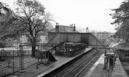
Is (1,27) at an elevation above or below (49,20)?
below

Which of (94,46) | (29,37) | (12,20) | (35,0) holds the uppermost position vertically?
(35,0)

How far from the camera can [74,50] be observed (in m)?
36.3

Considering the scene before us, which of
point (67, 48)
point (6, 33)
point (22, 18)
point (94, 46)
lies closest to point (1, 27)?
point (6, 33)

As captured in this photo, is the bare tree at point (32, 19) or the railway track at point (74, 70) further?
the bare tree at point (32, 19)

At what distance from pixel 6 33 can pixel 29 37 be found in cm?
556

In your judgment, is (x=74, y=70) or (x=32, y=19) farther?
(x=32, y=19)

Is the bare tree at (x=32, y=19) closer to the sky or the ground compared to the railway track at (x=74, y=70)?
closer to the sky

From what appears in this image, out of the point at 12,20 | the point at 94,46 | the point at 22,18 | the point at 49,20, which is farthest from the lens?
the point at 94,46

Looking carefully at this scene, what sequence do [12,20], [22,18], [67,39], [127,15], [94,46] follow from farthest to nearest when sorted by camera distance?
[94,46] < [67,39] < [22,18] < [12,20] < [127,15]

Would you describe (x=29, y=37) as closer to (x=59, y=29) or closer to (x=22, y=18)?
(x=22, y=18)

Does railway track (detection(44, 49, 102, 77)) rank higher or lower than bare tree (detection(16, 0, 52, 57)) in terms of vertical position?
lower

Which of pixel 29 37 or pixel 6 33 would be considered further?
pixel 29 37

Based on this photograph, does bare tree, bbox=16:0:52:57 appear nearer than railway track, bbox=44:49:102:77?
No

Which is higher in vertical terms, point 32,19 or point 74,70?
point 32,19
